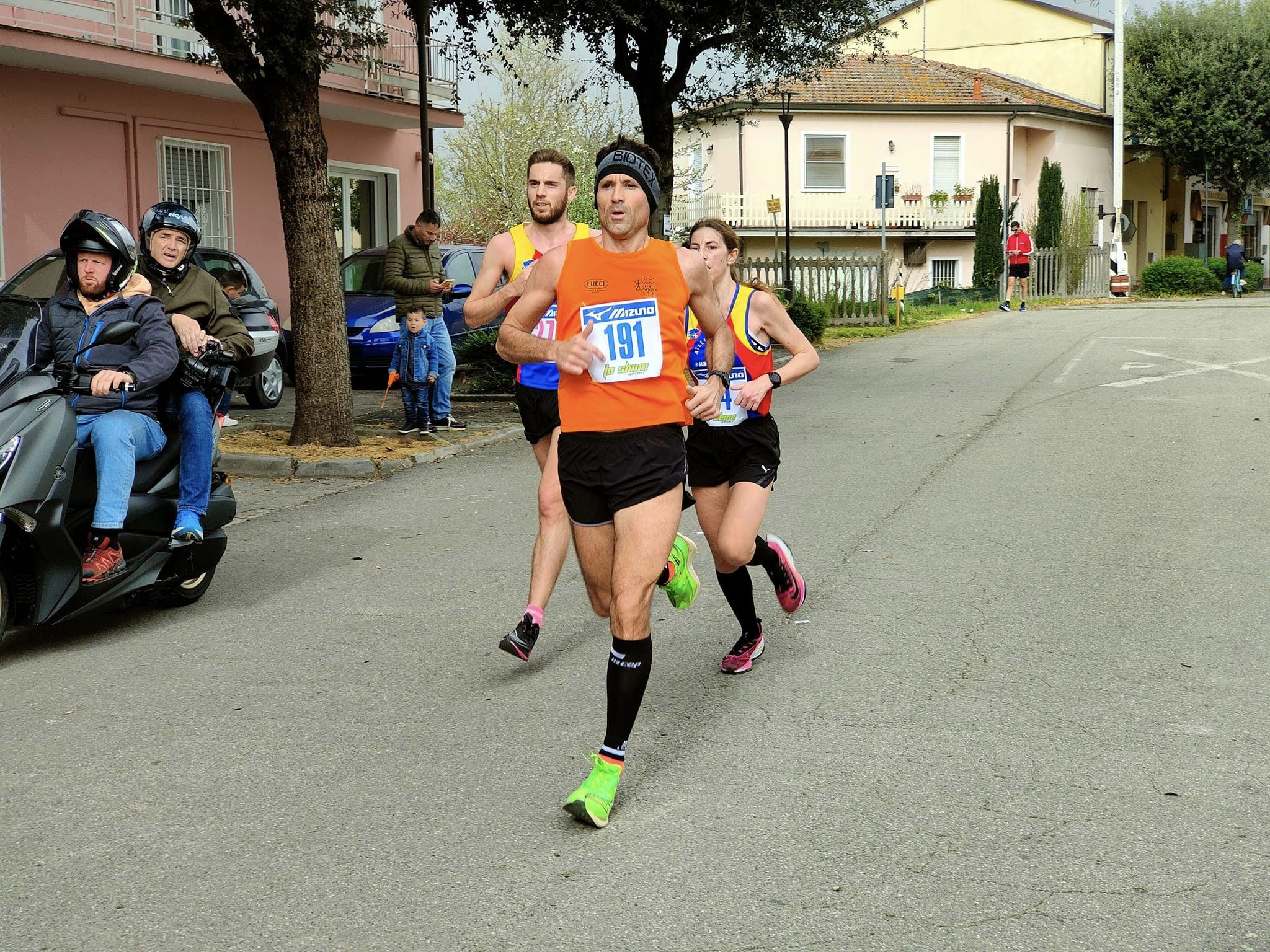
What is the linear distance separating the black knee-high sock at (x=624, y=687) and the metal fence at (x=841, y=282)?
961 inches

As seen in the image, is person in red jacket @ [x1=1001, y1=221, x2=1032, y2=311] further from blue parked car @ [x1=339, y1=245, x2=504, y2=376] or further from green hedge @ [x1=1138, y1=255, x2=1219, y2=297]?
blue parked car @ [x1=339, y1=245, x2=504, y2=376]

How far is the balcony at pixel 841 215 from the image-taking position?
44.5 m

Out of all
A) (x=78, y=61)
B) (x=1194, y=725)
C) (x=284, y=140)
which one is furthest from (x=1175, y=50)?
(x=1194, y=725)

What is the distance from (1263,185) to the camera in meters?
52.3

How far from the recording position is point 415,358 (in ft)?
42.2

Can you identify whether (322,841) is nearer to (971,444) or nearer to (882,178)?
(971,444)

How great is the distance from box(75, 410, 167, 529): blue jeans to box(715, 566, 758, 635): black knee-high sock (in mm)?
2549

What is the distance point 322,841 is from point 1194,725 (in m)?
2.99

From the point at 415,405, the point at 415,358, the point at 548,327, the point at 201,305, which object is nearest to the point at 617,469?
the point at 548,327

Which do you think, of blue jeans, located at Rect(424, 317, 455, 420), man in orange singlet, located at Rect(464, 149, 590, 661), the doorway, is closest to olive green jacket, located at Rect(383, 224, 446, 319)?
blue jeans, located at Rect(424, 317, 455, 420)

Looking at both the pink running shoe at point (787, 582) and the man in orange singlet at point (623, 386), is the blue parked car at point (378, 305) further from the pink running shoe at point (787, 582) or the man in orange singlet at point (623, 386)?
the man in orange singlet at point (623, 386)

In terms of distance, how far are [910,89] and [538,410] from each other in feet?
139

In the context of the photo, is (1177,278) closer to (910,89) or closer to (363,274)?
(910,89)

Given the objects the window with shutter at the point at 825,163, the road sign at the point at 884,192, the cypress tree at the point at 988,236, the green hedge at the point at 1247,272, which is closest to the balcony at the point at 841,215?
the window with shutter at the point at 825,163
